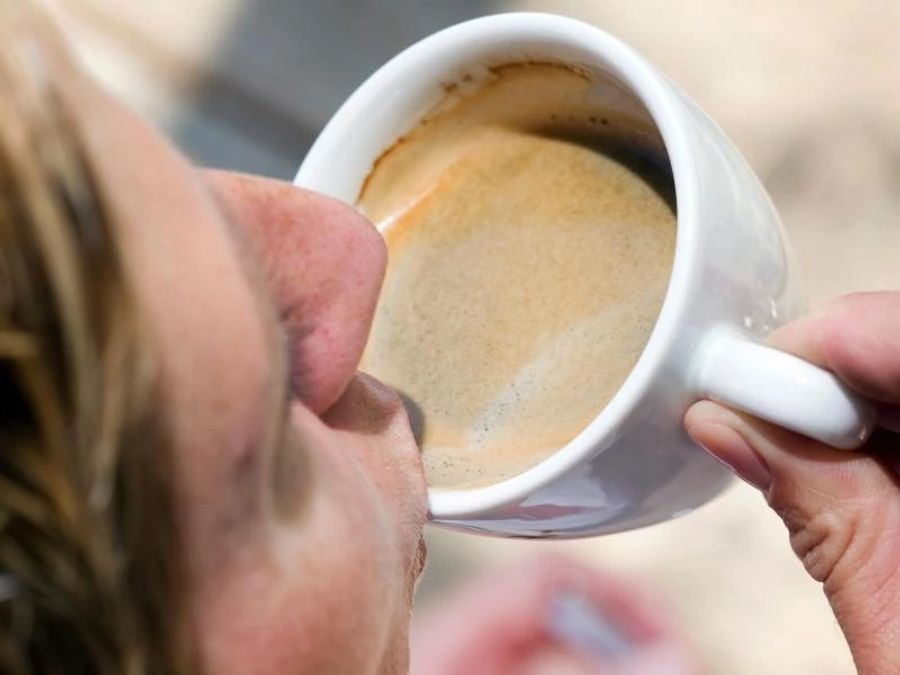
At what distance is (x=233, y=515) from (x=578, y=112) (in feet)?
0.94

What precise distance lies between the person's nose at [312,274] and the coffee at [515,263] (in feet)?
0.35

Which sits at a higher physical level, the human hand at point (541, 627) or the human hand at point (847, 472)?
the human hand at point (847, 472)

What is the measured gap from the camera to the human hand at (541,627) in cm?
70

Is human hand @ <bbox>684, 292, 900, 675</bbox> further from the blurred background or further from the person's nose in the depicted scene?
the blurred background

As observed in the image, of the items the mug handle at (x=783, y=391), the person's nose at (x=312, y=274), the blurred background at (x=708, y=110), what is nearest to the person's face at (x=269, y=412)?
the person's nose at (x=312, y=274)

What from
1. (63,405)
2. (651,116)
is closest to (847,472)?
(651,116)

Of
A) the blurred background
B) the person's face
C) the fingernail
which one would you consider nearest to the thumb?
the fingernail

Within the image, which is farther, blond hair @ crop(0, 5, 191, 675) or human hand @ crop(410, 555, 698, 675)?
human hand @ crop(410, 555, 698, 675)

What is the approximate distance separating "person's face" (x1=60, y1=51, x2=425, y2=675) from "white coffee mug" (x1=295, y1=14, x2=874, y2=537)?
0.05m

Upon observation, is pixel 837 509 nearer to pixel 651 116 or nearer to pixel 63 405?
pixel 651 116

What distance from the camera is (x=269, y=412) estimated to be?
12.0 inches

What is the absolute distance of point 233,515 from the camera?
0.30 meters

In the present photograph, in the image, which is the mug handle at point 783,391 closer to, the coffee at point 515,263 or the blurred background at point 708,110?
the coffee at point 515,263

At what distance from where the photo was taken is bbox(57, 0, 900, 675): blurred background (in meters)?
0.66
